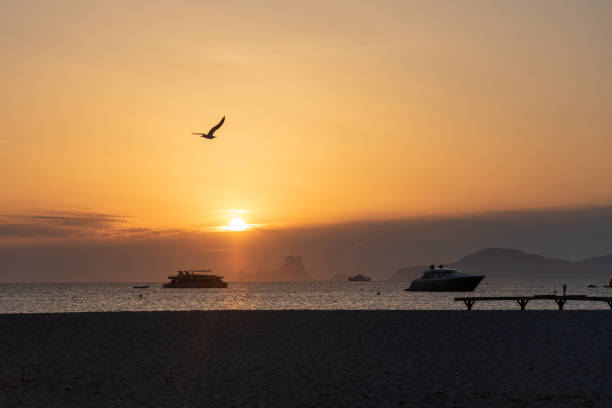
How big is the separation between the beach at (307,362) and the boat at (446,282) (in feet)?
338

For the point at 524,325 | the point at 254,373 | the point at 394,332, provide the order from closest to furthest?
the point at 254,373 < the point at 394,332 < the point at 524,325

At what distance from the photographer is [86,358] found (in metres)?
25.6

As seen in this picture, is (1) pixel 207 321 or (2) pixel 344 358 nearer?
(2) pixel 344 358

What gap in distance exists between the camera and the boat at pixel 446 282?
14188cm

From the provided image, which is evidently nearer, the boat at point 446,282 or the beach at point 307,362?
the beach at point 307,362

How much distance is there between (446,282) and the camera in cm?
14338

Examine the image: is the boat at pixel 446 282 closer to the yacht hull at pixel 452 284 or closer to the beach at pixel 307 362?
the yacht hull at pixel 452 284

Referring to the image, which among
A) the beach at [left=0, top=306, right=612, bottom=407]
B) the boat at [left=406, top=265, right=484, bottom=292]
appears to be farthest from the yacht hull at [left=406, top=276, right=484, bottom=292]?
the beach at [left=0, top=306, right=612, bottom=407]

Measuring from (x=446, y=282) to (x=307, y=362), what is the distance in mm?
123068

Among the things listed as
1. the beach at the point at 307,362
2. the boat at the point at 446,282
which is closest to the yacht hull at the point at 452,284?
the boat at the point at 446,282

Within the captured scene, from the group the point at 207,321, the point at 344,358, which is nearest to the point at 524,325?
the point at 344,358

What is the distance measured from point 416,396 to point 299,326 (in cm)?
1873

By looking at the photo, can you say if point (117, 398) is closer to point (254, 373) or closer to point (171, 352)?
point (254, 373)

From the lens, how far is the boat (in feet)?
465
